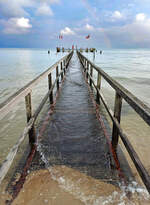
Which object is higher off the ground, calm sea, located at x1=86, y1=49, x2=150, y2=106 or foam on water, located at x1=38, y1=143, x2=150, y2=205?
calm sea, located at x1=86, y1=49, x2=150, y2=106

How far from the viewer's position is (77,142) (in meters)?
3.08

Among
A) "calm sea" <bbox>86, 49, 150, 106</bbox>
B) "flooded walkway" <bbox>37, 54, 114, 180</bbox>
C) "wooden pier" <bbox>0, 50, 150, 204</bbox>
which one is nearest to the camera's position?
"wooden pier" <bbox>0, 50, 150, 204</bbox>

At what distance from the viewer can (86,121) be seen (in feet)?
13.2

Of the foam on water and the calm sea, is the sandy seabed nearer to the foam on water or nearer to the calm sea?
the foam on water

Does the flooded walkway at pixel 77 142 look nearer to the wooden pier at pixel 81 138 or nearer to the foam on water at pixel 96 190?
the wooden pier at pixel 81 138

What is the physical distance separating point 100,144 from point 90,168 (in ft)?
2.36

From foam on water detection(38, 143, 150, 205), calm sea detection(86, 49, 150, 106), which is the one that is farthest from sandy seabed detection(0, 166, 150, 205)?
calm sea detection(86, 49, 150, 106)

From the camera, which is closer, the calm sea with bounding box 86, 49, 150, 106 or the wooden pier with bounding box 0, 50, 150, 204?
the wooden pier with bounding box 0, 50, 150, 204

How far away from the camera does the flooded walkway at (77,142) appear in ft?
8.07

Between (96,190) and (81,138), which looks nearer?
(96,190)

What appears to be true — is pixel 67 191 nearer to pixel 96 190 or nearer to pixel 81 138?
pixel 96 190

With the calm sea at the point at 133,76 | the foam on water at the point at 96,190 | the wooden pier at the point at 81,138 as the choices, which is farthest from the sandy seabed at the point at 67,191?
the calm sea at the point at 133,76

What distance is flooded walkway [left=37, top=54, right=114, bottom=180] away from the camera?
246 cm

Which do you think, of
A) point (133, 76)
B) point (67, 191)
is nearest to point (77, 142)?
point (67, 191)
